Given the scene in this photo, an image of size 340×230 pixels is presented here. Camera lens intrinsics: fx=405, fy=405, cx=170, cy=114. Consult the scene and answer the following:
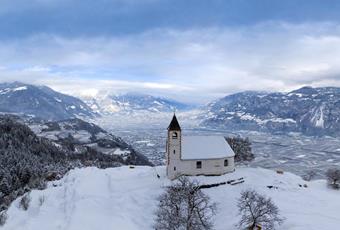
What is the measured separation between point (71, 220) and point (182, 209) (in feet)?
49.8

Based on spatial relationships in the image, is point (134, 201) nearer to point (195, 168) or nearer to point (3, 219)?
point (195, 168)

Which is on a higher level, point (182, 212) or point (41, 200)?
point (41, 200)

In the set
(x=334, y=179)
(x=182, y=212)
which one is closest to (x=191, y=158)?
(x=182, y=212)

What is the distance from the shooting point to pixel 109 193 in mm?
67438

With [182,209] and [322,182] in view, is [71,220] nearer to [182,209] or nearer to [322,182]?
[182,209]

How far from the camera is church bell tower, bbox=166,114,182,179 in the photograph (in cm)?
7731

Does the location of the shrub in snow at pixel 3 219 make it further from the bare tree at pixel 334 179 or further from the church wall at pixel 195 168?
the bare tree at pixel 334 179

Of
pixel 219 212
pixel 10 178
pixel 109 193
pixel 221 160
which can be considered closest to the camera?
pixel 219 212

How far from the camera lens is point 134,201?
64250 millimetres

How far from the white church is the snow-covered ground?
2.58 meters

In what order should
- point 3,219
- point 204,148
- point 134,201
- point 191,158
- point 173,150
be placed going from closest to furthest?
point 3,219, point 134,201, point 191,158, point 173,150, point 204,148

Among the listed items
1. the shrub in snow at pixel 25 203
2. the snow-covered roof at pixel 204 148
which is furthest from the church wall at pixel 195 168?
the shrub in snow at pixel 25 203

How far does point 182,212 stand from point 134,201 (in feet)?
32.9

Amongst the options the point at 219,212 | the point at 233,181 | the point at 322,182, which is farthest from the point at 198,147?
the point at 322,182
